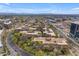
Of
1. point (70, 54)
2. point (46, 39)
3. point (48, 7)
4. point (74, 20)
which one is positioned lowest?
point (70, 54)

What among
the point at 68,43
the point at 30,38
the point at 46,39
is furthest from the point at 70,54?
the point at 30,38

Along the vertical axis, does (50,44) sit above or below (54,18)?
below

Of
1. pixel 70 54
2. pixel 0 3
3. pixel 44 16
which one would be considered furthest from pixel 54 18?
pixel 0 3

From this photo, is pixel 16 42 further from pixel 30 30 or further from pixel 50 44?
pixel 50 44

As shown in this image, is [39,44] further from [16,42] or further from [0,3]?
[0,3]

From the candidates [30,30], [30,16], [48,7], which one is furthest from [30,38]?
[48,7]

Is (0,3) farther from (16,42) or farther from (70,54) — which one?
(70,54)

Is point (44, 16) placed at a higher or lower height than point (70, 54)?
higher

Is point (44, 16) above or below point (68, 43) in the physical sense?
above
